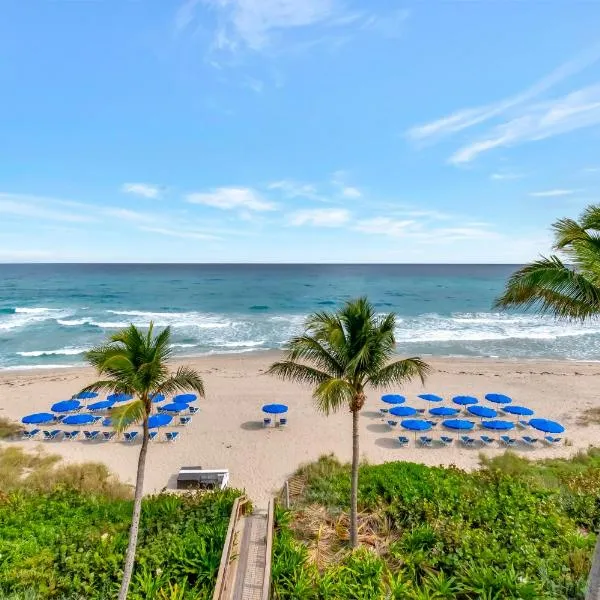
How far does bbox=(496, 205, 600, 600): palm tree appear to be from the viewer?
5562 millimetres

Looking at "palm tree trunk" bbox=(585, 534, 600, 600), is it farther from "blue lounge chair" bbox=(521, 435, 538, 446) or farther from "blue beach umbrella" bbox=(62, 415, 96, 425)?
"blue beach umbrella" bbox=(62, 415, 96, 425)

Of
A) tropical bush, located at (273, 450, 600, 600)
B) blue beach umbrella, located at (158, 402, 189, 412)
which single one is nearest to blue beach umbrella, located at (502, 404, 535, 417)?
tropical bush, located at (273, 450, 600, 600)

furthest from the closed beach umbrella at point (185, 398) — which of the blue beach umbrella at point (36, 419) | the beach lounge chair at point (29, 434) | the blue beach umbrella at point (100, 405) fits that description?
the beach lounge chair at point (29, 434)

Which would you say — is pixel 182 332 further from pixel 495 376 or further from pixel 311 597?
pixel 311 597

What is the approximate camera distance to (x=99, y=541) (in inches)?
375

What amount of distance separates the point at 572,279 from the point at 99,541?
11.9 meters

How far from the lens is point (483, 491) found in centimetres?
1171

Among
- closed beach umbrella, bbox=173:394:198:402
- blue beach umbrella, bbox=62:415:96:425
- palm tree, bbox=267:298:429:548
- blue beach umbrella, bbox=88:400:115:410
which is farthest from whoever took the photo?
closed beach umbrella, bbox=173:394:198:402

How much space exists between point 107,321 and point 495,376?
46397 mm

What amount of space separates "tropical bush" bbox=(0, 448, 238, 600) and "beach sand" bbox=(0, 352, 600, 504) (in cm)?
282

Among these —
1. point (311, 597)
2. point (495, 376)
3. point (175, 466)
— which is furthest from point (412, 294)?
point (311, 597)

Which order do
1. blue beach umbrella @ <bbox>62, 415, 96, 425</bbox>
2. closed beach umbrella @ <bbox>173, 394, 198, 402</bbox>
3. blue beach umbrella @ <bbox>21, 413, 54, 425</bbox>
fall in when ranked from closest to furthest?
1. blue beach umbrella @ <bbox>21, 413, 54, 425</bbox>
2. blue beach umbrella @ <bbox>62, 415, 96, 425</bbox>
3. closed beach umbrella @ <bbox>173, 394, 198, 402</bbox>

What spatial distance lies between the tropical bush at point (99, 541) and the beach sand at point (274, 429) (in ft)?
9.25

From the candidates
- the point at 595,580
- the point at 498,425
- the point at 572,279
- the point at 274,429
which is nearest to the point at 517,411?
the point at 498,425
